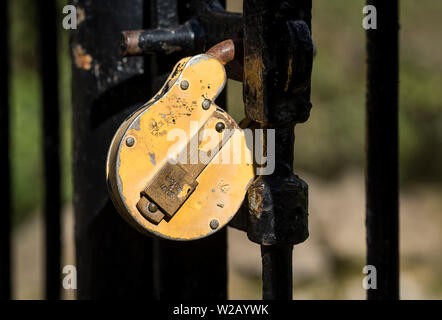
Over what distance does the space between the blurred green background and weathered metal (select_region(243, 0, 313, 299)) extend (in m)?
2.26

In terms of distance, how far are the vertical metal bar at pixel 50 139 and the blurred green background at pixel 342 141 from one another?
6.24 ft

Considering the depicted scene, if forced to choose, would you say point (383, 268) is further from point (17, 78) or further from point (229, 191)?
point (17, 78)

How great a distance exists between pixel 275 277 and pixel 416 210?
277cm

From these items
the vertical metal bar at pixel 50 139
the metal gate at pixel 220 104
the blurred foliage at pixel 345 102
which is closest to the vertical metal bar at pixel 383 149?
the metal gate at pixel 220 104

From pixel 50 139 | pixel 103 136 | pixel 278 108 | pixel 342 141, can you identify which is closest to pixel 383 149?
pixel 278 108

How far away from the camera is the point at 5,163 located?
41.0 inches

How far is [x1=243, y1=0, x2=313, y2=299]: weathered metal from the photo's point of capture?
0.58 metres

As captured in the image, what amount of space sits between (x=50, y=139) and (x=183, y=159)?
1.46ft

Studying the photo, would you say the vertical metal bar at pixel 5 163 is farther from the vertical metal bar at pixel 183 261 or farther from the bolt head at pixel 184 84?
the bolt head at pixel 184 84

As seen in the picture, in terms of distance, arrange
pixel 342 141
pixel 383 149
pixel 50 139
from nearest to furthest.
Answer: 1. pixel 383 149
2. pixel 50 139
3. pixel 342 141

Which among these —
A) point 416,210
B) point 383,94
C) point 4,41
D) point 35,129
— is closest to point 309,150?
point 416,210

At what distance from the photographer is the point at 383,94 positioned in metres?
0.72

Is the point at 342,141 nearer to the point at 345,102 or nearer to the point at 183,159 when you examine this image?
the point at 345,102

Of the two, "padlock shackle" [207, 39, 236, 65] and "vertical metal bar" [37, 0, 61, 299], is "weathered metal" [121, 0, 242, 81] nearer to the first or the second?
"padlock shackle" [207, 39, 236, 65]
